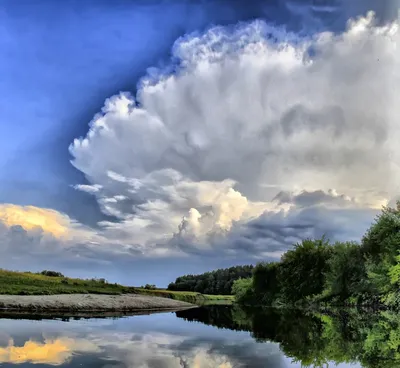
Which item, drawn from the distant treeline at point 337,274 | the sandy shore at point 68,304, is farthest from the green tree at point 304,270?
the sandy shore at point 68,304

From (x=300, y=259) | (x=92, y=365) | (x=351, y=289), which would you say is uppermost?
(x=300, y=259)

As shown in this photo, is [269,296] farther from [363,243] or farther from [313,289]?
[363,243]

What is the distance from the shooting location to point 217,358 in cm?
1353

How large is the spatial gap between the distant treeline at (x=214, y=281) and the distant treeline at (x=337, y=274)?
53572 millimetres

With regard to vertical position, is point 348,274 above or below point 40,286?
above

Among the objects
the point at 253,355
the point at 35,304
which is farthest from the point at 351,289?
the point at 253,355

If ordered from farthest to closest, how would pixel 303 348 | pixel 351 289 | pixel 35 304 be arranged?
pixel 351 289 → pixel 35 304 → pixel 303 348

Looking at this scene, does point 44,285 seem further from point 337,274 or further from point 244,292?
point 244,292

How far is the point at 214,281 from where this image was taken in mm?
131750

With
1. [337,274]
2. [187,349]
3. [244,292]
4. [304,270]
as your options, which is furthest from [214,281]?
[187,349]

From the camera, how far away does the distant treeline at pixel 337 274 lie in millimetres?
37562

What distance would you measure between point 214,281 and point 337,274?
87.6 m

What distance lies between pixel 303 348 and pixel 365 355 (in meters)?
2.37

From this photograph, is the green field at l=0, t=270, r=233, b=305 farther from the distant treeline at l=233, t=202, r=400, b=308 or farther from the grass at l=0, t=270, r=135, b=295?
the distant treeline at l=233, t=202, r=400, b=308
